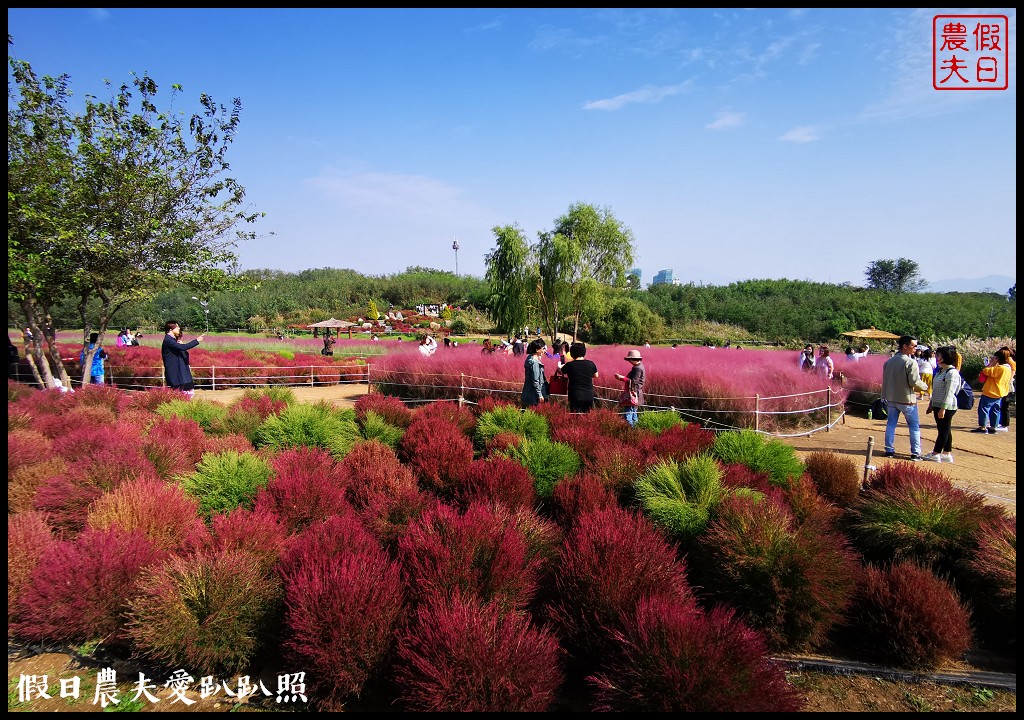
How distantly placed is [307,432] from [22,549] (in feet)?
10.4

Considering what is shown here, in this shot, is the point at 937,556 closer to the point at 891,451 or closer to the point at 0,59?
the point at 891,451

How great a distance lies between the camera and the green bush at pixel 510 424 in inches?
241

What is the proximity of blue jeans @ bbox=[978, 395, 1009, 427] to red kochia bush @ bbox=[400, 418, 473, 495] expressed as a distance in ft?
33.1

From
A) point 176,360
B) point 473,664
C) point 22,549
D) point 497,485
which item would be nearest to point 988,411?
point 497,485

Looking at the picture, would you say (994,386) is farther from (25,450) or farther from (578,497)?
(25,450)

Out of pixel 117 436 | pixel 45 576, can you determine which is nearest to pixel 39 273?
pixel 117 436

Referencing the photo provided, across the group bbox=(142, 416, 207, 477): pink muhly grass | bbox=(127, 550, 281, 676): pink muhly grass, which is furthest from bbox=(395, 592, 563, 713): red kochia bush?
bbox=(142, 416, 207, 477): pink muhly grass

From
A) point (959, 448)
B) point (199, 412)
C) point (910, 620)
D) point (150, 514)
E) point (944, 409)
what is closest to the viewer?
point (910, 620)

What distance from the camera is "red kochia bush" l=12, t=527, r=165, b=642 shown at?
2688 mm

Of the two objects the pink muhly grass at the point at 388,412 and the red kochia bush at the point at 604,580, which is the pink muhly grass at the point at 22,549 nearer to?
the red kochia bush at the point at 604,580

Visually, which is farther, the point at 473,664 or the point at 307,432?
the point at 307,432

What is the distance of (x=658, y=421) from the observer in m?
6.25

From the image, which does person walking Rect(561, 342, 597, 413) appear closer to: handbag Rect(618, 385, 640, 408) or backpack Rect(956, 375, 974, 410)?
handbag Rect(618, 385, 640, 408)

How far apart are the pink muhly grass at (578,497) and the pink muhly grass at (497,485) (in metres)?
0.22
